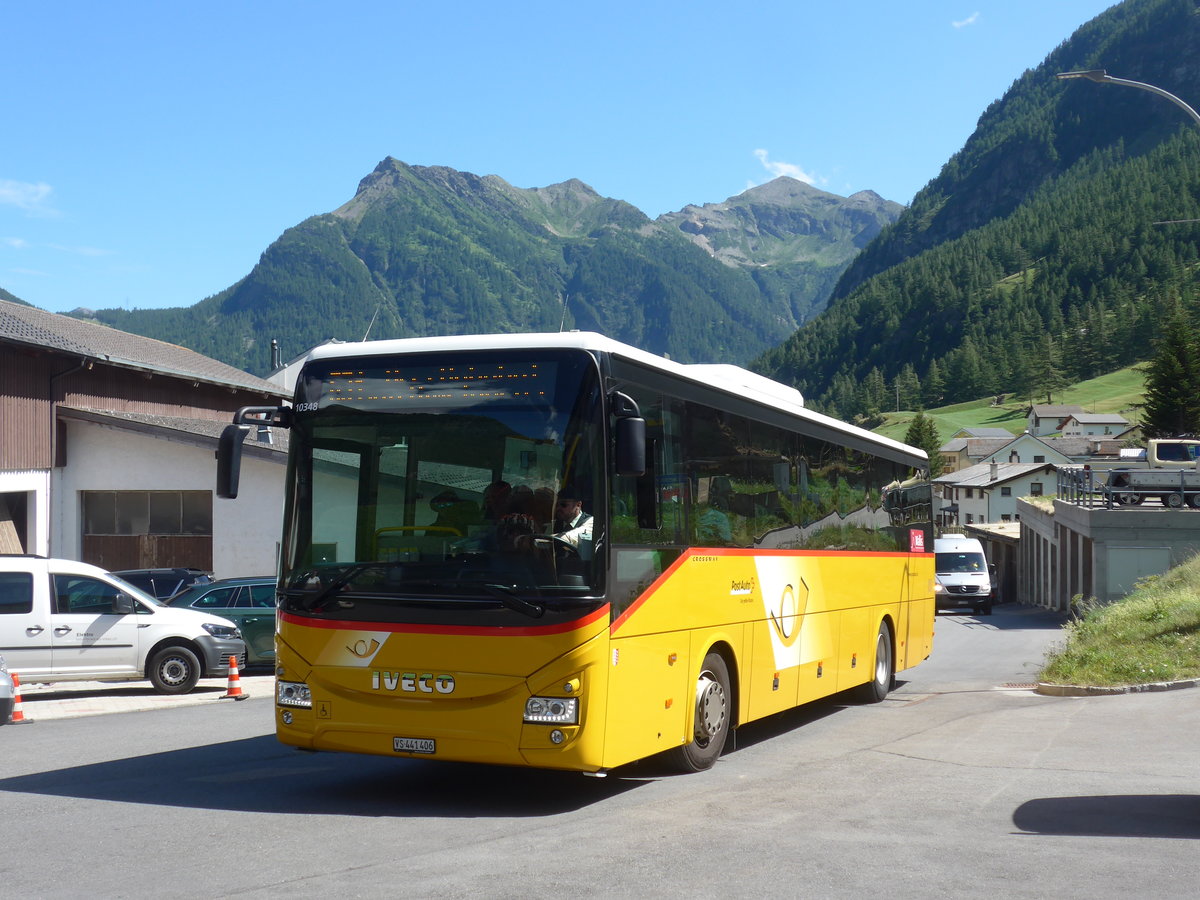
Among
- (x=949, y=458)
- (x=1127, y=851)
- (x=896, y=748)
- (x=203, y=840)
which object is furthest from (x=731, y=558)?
(x=949, y=458)

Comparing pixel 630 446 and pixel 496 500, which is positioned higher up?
pixel 630 446

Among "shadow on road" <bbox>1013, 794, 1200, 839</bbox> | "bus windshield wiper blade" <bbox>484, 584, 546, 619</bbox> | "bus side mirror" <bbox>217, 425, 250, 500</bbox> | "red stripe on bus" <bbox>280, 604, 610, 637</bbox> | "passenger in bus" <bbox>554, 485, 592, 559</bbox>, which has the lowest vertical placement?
"shadow on road" <bbox>1013, 794, 1200, 839</bbox>

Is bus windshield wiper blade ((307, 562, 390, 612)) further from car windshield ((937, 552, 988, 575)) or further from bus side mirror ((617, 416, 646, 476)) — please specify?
car windshield ((937, 552, 988, 575))

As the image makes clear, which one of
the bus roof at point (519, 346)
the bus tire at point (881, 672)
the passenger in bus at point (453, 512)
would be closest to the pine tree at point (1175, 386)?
the bus tire at point (881, 672)

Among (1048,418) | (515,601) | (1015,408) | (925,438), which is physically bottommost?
(515,601)

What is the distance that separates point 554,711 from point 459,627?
2.67 feet

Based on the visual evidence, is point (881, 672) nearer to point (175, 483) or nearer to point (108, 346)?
point (175, 483)

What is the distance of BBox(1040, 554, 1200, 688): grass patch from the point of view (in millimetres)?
15156

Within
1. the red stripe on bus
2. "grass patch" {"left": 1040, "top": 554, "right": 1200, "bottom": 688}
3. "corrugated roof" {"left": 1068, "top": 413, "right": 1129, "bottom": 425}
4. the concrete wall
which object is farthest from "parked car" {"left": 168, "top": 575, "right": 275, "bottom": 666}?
"corrugated roof" {"left": 1068, "top": 413, "right": 1129, "bottom": 425}

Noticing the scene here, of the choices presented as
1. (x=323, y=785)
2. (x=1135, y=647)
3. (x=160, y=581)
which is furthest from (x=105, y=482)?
(x=1135, y=647)

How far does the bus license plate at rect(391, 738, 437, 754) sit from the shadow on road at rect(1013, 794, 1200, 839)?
370cm

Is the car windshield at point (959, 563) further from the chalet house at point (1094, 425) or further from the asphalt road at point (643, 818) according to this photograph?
the chalet house at point (1094, 425)

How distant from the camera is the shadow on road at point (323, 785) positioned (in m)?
8.46

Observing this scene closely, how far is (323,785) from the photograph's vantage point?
9320 millimetres
